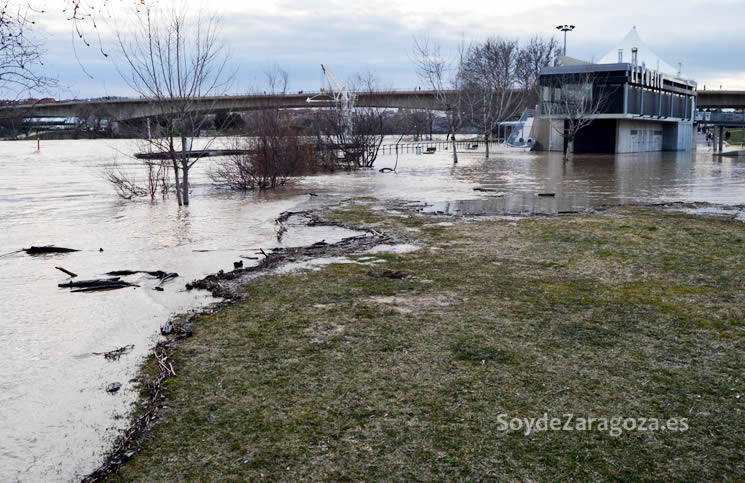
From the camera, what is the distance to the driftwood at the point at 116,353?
6.72m

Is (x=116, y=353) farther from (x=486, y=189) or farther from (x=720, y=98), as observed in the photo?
(x=720, y=98)

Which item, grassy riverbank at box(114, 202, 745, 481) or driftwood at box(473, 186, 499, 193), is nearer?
grassy riverbank at box(114, 202, 745, 481)

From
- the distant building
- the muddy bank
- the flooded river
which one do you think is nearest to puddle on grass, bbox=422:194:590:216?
the flooded river

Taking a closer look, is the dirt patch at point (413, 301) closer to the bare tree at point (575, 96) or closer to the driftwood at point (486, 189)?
the driftwood at point (486, 189)

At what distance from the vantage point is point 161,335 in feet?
24.1

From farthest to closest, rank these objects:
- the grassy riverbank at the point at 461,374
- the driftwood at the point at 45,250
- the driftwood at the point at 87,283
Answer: the driftwood at the point at 45,250
the driftwood at the point at 87,283
the grassy riverbank at the point at 461,374

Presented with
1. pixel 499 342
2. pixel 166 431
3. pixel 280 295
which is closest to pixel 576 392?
pixel 499 342

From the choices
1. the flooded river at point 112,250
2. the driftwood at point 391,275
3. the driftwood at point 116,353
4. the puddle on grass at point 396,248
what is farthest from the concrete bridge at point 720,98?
the driftwood at point 116,353

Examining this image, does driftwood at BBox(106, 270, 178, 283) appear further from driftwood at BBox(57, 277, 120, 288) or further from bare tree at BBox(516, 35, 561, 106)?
bare tree at BBox(516, 35, 561, 106)

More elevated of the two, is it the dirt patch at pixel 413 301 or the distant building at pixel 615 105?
the distant building at pixel 615 105

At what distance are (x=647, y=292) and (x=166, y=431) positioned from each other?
20.7 feet

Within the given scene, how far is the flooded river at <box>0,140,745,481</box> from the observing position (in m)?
5.24

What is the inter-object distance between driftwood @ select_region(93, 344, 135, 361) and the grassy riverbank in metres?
0.58

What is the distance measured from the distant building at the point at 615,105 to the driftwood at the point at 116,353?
49.9 meters
